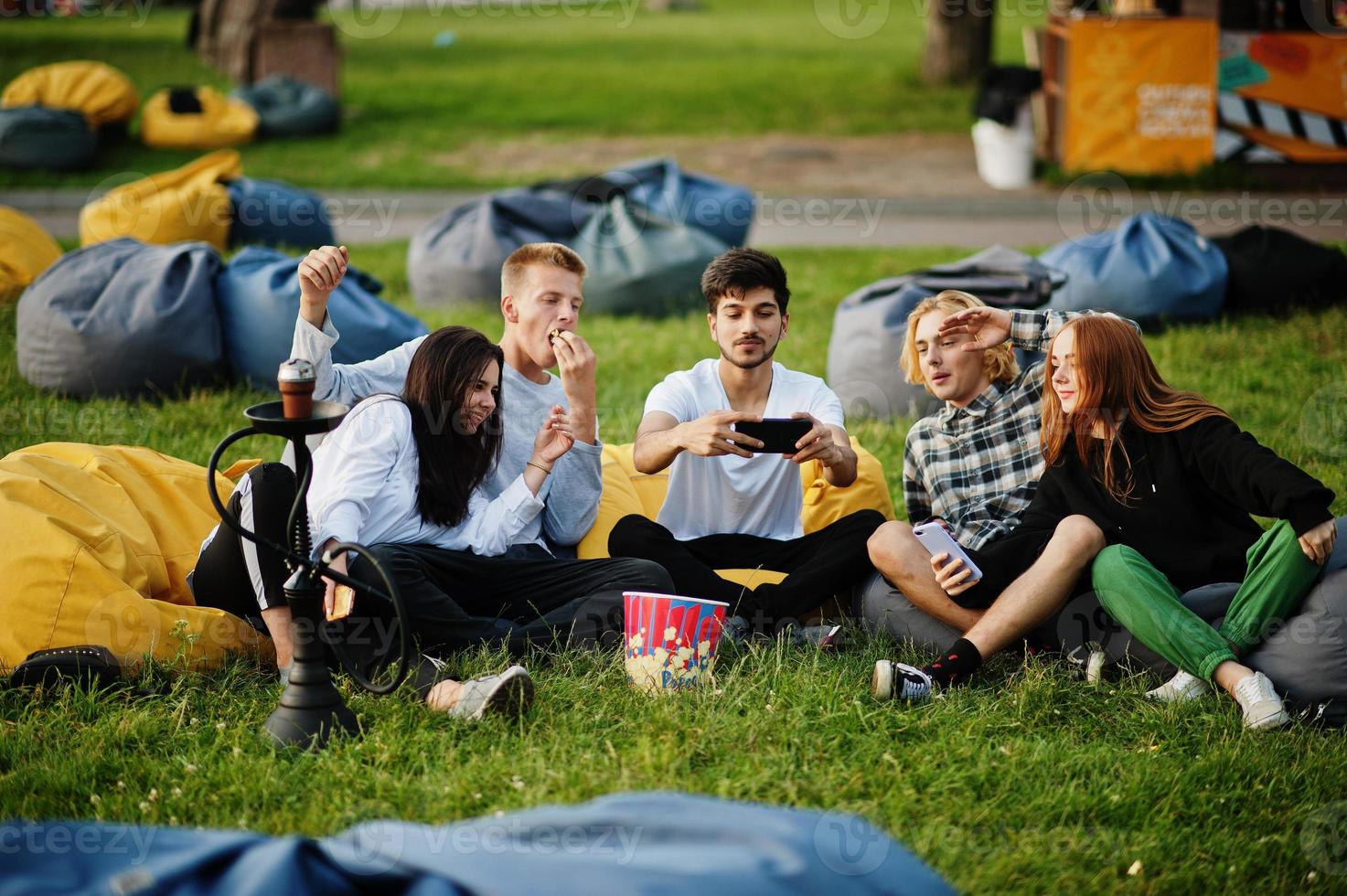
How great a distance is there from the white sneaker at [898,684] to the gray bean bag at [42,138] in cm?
1222

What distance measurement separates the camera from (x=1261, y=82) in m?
11.9

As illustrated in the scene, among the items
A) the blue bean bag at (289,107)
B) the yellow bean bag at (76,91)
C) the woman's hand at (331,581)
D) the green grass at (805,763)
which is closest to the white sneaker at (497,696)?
the green grass at (805,763)

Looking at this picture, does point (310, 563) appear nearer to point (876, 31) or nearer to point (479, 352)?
point (479, 352)

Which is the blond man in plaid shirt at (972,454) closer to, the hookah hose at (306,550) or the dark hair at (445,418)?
the dark hair at (445,418)

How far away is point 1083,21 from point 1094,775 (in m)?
9.89

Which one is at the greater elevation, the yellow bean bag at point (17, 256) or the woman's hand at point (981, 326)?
the woman's hand at point (981, 326)

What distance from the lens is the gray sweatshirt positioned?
4.15m

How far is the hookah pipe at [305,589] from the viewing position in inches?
122

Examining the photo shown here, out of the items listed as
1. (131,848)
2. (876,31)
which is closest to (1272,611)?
(131,848)

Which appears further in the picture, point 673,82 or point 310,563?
point 673,82

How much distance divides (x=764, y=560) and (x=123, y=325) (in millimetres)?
3566

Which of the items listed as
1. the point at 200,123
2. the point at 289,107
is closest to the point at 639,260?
the point at 200,123

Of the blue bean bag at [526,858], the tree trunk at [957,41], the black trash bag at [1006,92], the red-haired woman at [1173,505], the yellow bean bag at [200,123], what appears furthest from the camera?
the tree trunk at [957,41]

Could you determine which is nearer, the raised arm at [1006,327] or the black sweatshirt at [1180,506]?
the black sweatshirt at [1180,506]
